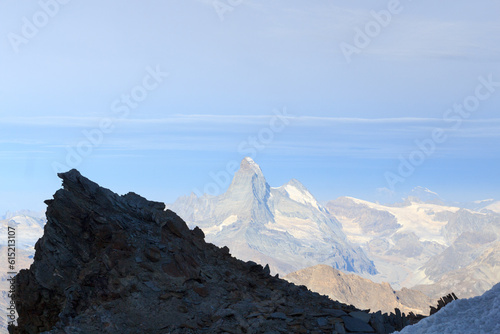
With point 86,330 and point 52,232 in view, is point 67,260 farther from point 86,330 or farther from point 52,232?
point 86,330

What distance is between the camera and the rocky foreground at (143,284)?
2644 centimetres

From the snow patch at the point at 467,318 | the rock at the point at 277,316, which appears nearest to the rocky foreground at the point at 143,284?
the rock at the point at 277,316

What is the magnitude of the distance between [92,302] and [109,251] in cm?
433

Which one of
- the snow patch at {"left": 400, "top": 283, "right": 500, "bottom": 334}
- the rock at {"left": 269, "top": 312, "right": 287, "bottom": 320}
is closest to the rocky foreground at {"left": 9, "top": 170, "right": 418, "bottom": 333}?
the rock at {"left": 269, "top": 312, "right": 287, "bottom": 320}

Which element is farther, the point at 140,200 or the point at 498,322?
the point at 140,200

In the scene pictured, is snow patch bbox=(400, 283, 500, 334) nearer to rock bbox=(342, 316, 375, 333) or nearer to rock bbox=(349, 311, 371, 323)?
rock bbox=(342, 316, 375, 333)

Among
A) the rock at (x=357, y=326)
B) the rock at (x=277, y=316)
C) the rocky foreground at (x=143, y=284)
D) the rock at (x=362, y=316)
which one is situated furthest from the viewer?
the rock at (x=362, y=316)

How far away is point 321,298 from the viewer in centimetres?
3494

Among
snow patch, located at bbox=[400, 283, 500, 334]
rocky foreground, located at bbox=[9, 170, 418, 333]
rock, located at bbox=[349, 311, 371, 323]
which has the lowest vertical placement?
snow patch, located at bbox=[400, 283, 500, 334]

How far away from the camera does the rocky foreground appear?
86.7ft

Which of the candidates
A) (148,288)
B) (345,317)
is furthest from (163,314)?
(345,317)

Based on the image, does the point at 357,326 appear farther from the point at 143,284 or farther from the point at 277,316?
the point at 143,284

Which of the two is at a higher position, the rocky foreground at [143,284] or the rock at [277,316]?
the rocky foreground at [143,284]

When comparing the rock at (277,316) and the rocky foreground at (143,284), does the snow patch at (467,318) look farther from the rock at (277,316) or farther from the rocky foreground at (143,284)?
the rock at (277,316)
